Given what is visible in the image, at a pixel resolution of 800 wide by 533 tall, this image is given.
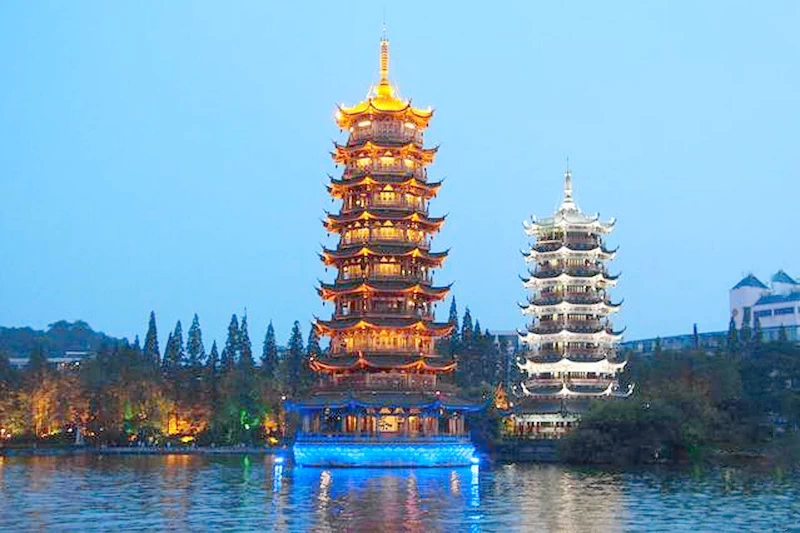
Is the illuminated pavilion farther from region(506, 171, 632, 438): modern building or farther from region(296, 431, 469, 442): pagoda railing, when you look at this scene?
region(506, 171, 632, 438): modern building

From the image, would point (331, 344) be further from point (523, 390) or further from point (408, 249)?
point (523, 390)

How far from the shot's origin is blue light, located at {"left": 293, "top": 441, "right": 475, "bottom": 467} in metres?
62.8

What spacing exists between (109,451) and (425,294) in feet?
125

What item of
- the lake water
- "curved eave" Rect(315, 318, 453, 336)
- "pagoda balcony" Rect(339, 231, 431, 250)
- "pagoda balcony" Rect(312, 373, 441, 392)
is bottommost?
the lake water

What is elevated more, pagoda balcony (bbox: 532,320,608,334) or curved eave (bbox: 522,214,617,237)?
curved eave (bbox: 522,214,617,237)

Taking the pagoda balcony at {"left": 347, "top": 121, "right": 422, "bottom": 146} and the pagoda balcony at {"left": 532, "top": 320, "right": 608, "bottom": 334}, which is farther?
the pagoda balcony at {"left": 532, "top": 320, "right": 608, "bottom": 334}

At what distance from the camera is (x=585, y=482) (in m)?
53.8

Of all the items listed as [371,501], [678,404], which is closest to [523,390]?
[678,404]

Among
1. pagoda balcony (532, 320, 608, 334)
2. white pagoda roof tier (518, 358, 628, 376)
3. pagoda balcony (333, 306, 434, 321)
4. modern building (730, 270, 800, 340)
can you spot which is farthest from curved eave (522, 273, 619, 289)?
modern building (730, 270, 800, 340)

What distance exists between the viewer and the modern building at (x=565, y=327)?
290ft

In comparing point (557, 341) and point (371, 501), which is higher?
point (557, 341)

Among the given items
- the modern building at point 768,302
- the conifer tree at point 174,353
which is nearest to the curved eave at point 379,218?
the conifer tree at point 174,353

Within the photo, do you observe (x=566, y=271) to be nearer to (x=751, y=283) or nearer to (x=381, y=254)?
(x=381, y=254)

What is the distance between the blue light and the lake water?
5.03 feet
